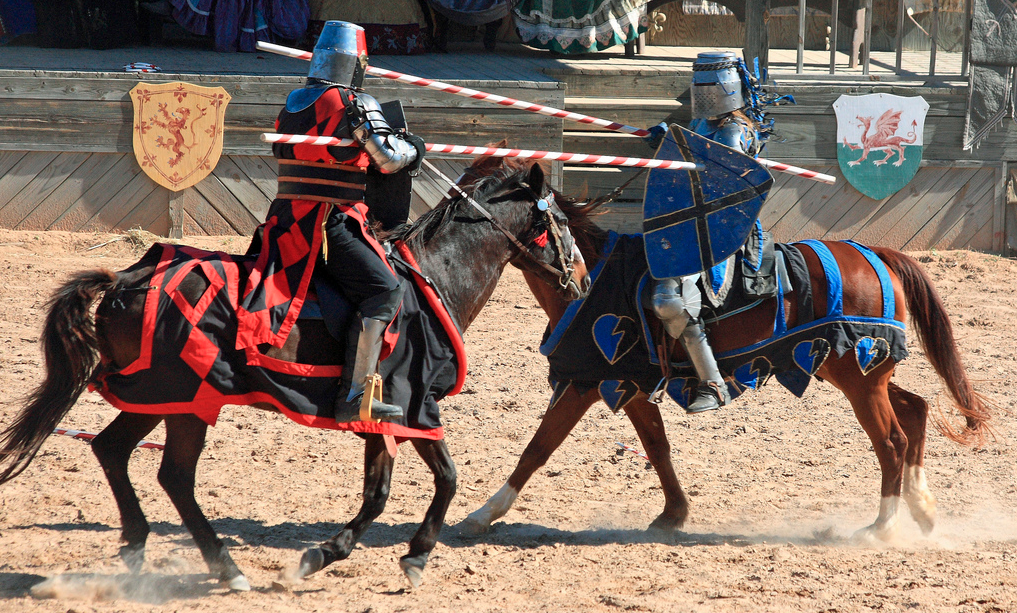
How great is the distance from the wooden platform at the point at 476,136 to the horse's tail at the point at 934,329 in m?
3.76

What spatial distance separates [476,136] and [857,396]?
5347 mm

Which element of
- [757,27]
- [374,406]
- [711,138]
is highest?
[757,27]

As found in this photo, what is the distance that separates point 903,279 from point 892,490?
98 cm

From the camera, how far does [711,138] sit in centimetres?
409

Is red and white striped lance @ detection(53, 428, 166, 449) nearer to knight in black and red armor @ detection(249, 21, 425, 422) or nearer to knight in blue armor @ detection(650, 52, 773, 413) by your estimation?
knight in black and red armor @ detection(249, 21, 425, 422)

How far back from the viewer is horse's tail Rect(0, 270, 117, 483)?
123 inches

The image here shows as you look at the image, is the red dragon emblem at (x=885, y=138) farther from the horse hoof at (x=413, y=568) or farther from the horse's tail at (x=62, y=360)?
the horse's tail at (x=62, y=360)

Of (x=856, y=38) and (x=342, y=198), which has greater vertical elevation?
(x=856, y=38)

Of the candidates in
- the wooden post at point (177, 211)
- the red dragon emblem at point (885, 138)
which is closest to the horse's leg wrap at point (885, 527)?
the red dragon emblem at point (885, 138)

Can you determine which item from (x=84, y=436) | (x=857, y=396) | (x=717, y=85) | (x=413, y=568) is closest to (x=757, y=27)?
(x=717, y=85)

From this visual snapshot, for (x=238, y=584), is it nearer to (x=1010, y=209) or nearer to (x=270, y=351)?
(x=270, y=351)

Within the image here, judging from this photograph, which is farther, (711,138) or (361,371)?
(711,138)

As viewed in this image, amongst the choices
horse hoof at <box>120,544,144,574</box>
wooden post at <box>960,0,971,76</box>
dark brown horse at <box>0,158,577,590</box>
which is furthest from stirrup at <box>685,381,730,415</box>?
wooden post at <box>960,0,971,76</box>

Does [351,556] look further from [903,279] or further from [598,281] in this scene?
[903,279]
